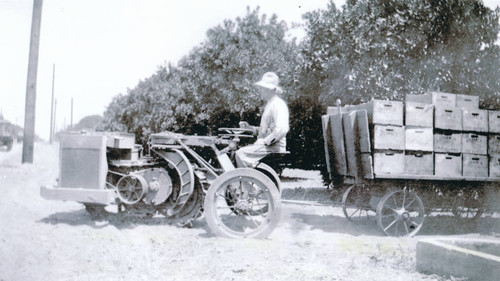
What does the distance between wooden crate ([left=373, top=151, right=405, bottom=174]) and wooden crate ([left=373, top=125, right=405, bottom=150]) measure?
9 cm

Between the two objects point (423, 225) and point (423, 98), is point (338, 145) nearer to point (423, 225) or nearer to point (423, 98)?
point (423, 98)

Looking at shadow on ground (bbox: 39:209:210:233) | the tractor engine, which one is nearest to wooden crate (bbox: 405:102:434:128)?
the tractor engine

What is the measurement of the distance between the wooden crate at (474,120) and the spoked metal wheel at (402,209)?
1.26 m

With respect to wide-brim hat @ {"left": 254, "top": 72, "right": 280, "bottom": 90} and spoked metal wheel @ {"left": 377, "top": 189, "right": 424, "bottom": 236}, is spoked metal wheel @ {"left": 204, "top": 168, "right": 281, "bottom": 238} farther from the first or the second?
spoked metal wheel @ {"left": 377, "top": 189, "right": 424, "bottom": 236}

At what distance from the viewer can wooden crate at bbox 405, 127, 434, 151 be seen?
19.4 ft

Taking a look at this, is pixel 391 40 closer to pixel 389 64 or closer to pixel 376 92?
pixel 389 64

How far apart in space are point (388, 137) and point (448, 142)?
3.12ft

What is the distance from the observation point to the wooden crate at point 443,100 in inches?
239

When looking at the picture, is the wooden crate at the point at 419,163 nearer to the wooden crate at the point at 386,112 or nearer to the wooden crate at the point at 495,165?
the wooden crate at the point at 386,112

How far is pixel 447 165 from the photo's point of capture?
6031mm

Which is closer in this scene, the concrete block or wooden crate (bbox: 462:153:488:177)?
the concrete block

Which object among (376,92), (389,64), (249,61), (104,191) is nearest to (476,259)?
(104,191)

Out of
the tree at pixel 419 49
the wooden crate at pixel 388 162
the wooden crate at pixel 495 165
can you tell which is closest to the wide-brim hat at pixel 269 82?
the wooden crate at pixel 388 162

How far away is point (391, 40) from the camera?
9.05 metres
